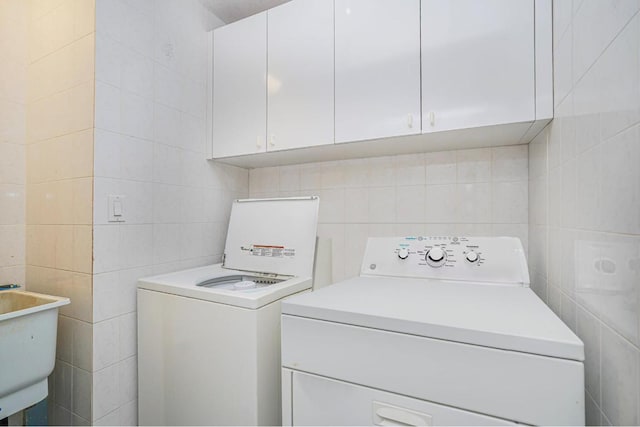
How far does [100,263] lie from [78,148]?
53cm

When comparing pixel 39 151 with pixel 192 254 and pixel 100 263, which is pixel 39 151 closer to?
pixel 100 263

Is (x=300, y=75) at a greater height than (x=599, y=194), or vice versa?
(x=300, y=75)

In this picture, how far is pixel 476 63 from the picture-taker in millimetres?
1259

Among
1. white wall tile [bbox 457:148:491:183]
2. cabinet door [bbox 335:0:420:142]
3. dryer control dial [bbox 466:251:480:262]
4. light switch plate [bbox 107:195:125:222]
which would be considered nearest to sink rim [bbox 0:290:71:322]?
light switch plate [bbox 107:195:125:222]

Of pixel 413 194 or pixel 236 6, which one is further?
pixel 236 6

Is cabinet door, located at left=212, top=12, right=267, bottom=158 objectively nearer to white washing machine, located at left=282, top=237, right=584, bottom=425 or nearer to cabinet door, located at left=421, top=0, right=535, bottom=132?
cabinet door, located at left=421, top=0, right=535, bottom=132

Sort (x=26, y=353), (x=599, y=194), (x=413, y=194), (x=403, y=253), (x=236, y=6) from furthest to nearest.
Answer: (x=236, y=6) < (x=413, y=194) < (x=403, y=253) < (x=26, y=353) < (x=599, y=194)

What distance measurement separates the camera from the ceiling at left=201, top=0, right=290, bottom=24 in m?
1.90

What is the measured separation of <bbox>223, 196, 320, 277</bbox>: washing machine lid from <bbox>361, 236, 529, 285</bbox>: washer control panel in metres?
0.37

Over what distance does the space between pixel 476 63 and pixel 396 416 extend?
50.3 inches

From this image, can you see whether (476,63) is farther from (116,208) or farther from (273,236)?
(116,208)

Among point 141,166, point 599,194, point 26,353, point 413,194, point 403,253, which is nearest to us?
point 599,194

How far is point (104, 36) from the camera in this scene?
1417mm

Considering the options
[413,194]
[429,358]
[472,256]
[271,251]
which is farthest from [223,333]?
[413,194]
